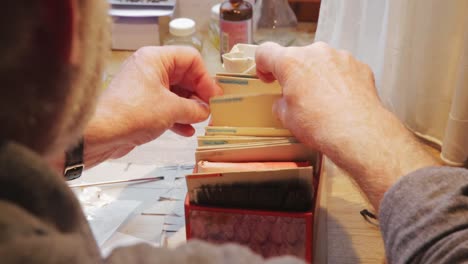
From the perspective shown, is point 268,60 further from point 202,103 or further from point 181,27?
point 181,27

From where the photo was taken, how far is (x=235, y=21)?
3.50 feet

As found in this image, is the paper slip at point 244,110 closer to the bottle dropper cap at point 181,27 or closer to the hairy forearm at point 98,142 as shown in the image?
the hairy forearm at point 98,142

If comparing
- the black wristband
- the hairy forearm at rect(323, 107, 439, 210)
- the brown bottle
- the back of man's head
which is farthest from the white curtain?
the back of man's head

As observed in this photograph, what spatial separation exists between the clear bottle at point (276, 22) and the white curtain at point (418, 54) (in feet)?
0.57

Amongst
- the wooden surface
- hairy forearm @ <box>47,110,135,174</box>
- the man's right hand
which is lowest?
the wooden surface

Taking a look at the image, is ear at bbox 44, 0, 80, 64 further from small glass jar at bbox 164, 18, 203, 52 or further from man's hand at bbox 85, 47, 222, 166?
small glass jar at bbox 164, 18, 203, 52

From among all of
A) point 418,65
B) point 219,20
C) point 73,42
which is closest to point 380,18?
point 418,65

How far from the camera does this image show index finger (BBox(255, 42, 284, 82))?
0.72 metres

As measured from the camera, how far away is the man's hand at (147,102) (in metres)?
0.74

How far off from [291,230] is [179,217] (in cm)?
20

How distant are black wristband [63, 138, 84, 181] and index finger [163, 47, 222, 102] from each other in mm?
165

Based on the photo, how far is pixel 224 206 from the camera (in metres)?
0.64

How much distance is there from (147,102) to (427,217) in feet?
1.23

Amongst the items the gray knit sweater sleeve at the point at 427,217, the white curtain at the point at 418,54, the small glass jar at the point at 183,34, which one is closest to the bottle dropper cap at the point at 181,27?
the small glass jar at the point at 183,34
